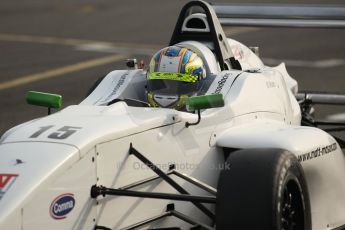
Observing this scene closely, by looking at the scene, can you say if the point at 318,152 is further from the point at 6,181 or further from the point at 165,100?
the point at 6,181

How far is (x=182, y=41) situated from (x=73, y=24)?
1076 centimetres

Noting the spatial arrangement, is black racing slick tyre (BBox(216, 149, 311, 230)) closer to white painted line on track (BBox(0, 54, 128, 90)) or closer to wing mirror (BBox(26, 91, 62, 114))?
wing mirror (BBox(26, 91, 62, 114))

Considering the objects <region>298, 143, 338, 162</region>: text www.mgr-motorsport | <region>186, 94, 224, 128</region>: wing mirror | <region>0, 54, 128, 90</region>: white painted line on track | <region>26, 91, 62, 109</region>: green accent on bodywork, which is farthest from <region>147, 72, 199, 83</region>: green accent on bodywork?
<region>0, 54, 128, 90</region>: white painted line on track

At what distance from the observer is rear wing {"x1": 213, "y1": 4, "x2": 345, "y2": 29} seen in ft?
33.9

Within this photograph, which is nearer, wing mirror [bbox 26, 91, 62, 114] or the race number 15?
the race number 15

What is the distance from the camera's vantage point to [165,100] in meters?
8.64

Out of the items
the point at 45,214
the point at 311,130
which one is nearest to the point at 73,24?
the point at 311,130

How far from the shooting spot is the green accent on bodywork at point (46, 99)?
26.5 feet

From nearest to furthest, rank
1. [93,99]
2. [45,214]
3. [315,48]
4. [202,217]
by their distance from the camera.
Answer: [45,214]
[202,217]
[93,99]
[315,48]

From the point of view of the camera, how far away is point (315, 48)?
58.7 feet

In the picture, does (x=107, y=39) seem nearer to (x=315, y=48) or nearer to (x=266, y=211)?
(x=315, y=48)

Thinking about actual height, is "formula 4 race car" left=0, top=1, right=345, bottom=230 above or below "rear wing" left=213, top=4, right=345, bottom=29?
below

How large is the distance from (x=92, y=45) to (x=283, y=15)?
26.5 ft

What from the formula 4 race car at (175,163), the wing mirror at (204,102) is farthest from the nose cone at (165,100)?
the wing mirror at (204,102)
